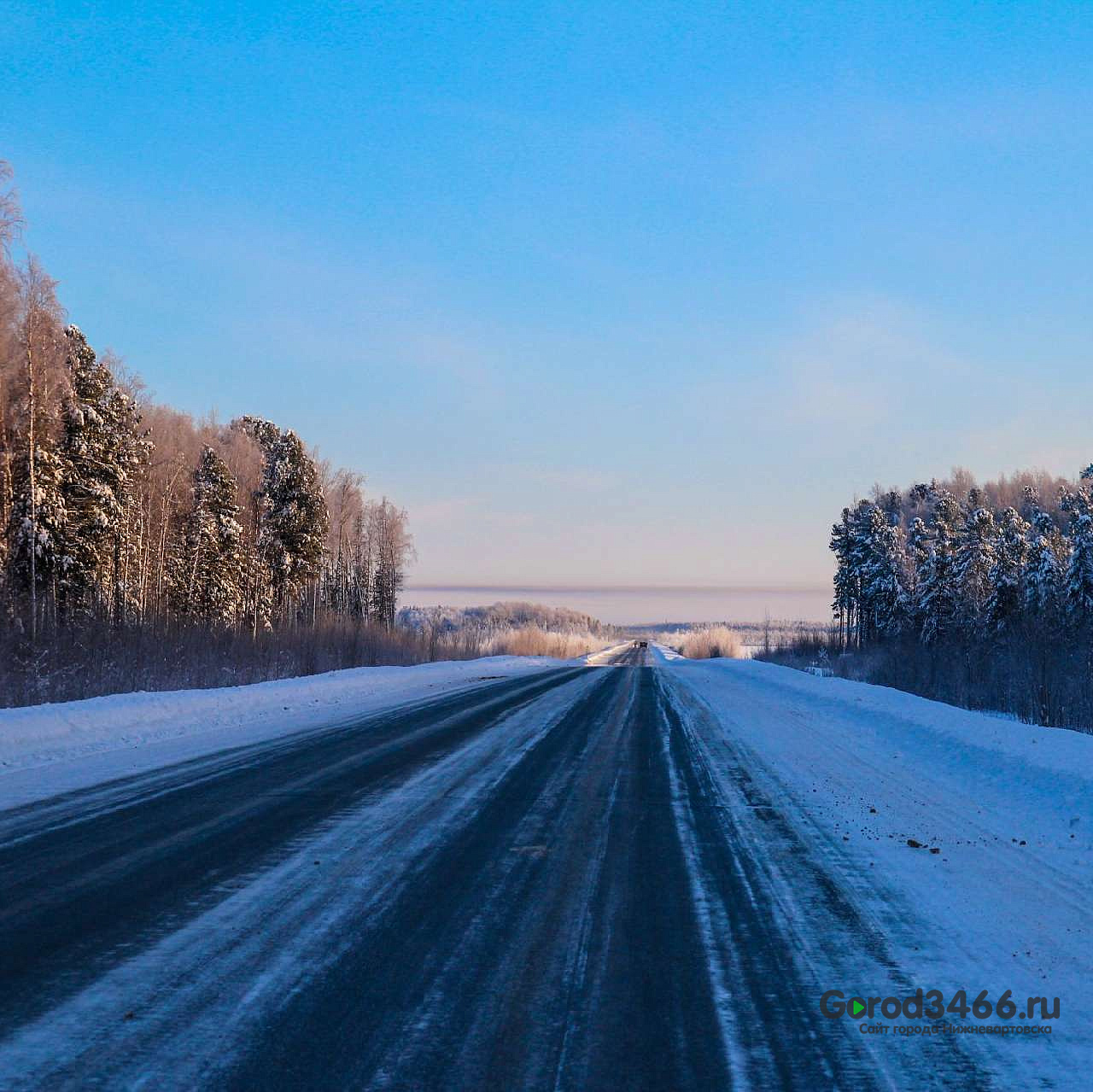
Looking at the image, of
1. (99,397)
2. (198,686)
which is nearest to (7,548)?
(99,397)

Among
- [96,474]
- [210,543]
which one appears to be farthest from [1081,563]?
[96,474]

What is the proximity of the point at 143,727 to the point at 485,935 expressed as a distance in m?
9.48

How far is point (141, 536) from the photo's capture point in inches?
1676

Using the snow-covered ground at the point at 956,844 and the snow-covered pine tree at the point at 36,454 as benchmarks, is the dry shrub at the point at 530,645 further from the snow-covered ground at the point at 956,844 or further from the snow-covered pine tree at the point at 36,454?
the snow-covered ground at the point at 956,844

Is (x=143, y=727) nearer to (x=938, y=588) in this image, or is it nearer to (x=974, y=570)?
(x=974, y=570)

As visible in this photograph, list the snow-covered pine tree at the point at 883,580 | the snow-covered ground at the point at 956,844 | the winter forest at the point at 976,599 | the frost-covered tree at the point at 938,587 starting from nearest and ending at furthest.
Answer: the snow-covered ground at the point at 956,844 → the winter forest at the point at 976,599 → the frost-covered tree at the point at 938,587 → the snow-covered pine tree at the point at 883,580

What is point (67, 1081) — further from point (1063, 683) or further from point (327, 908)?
point (1063, 683)

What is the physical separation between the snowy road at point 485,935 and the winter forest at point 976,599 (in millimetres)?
10547

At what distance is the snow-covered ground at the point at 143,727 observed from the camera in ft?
27.8

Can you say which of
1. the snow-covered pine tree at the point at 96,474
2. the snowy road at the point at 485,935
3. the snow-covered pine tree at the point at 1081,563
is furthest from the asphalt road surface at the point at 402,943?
the snow-covered pine tree at the point at 1081,563

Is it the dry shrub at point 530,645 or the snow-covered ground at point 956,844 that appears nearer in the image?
the snow-covered ground at point 956,844

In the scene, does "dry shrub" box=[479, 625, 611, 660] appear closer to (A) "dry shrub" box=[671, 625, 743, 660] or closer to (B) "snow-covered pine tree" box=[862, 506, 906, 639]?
(A) "dry shrub" box=[671, 625, 743, 660]

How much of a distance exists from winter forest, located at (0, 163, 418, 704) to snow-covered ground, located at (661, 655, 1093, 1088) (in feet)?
42.4

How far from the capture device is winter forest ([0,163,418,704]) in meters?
19.1
